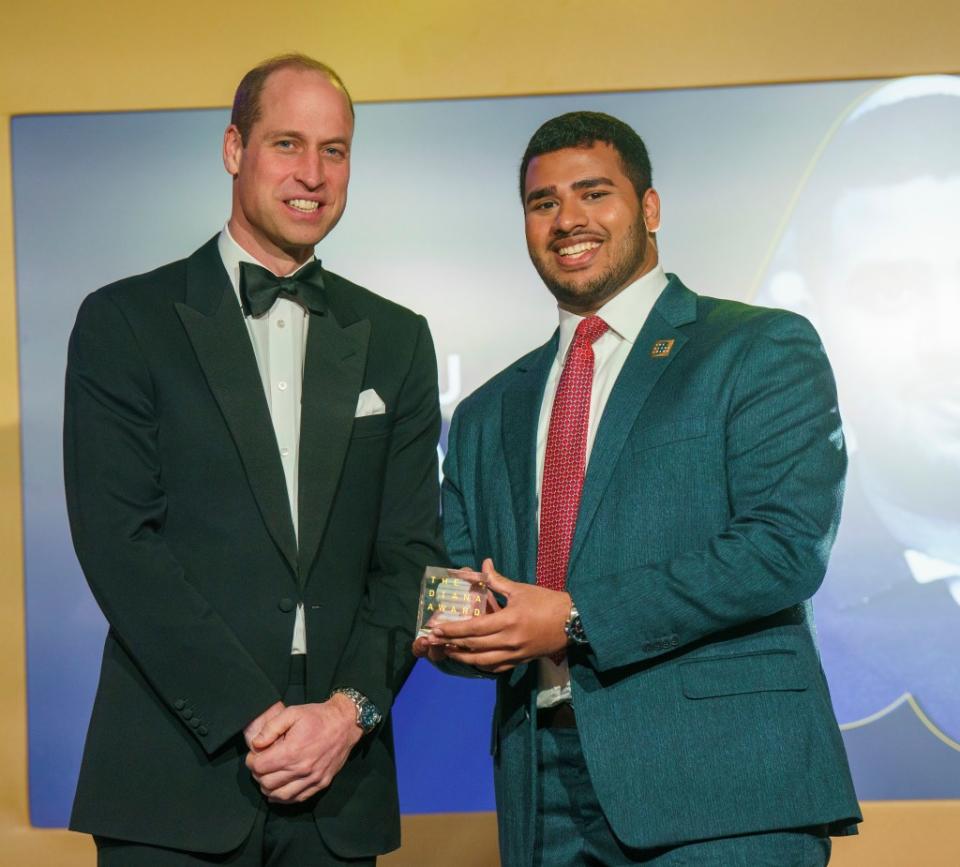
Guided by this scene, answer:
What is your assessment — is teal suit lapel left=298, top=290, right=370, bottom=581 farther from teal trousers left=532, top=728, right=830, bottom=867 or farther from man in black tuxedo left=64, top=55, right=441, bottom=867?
teal trousers left=532, top=728, right=830, bottom=867

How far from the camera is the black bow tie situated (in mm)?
2441

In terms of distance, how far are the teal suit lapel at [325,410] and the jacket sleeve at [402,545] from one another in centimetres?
14

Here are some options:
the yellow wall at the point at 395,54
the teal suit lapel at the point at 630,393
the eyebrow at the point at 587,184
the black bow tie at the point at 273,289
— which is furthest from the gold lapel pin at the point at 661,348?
the yellow wall at the point at 395,54

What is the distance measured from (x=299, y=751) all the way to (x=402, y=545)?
0.48m

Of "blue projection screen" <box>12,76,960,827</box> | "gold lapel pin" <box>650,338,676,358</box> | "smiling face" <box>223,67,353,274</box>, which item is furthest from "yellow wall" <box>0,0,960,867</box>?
"gold lapel pin" <box>650,338,676,358</box>

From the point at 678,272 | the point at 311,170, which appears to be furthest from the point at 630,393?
the point at 678,272

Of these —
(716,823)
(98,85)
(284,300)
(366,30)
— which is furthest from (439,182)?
(716,823)

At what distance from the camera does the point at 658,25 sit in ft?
13.5

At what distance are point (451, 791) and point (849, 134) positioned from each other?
2.59 metres

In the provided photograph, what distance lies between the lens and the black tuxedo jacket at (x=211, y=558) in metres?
2.22

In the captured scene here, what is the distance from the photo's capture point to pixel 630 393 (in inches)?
91.4

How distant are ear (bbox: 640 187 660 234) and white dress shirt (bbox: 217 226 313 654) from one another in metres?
0.76

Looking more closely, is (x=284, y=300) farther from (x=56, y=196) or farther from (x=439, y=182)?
(x=56, y=196)

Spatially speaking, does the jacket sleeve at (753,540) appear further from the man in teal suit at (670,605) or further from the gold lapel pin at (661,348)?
the gold lapel pin at (661,348)
